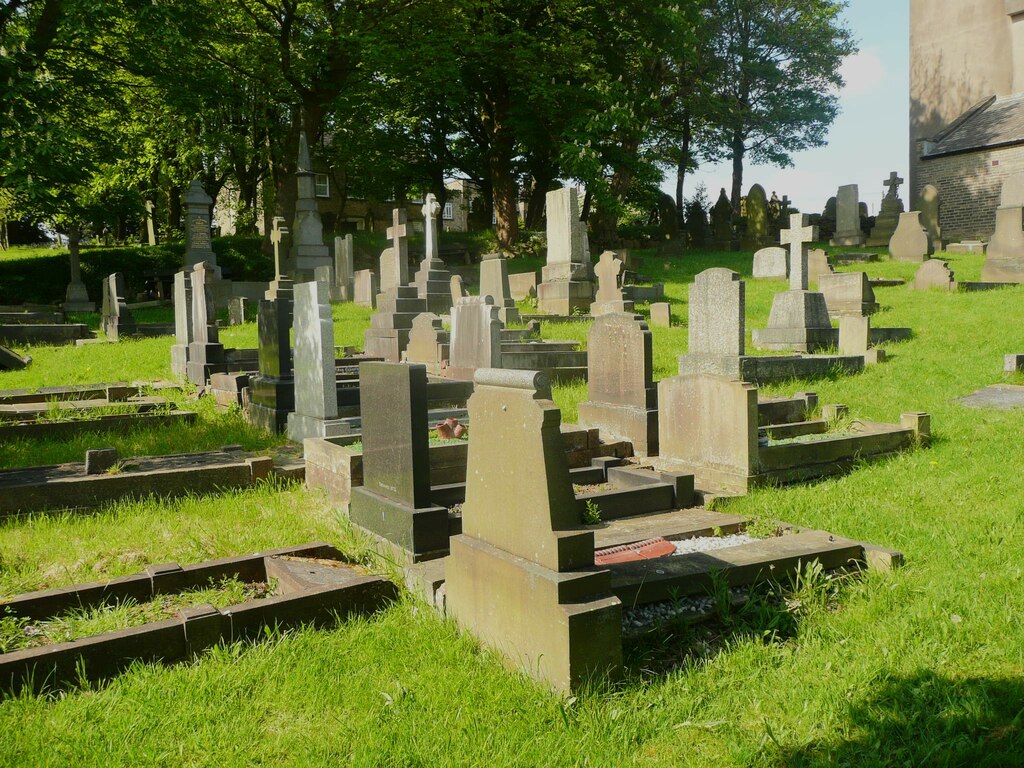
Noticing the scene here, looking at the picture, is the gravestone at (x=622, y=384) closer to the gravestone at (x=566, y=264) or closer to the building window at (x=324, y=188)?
the gravestone at (x=566, y=264)

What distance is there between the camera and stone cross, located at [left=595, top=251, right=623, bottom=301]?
1606cm

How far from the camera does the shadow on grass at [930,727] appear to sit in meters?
2.80

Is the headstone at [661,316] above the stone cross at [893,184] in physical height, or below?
below

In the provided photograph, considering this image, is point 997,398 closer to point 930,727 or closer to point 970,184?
point 930,727

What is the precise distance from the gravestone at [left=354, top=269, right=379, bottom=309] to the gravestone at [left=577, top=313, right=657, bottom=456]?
503 inches

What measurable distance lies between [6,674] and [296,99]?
27.0 meters

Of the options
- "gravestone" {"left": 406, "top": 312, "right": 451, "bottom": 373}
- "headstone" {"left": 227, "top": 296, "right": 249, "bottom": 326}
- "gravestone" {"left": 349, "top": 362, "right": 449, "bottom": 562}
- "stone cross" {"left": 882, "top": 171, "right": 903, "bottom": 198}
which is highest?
"stone cross" {"left": 882, "top": 171, "right": 903, "bottom": 198}

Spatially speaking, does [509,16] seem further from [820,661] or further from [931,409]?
[820,661]

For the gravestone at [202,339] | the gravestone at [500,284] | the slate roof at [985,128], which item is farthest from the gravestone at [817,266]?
the slate roof at [985,128]

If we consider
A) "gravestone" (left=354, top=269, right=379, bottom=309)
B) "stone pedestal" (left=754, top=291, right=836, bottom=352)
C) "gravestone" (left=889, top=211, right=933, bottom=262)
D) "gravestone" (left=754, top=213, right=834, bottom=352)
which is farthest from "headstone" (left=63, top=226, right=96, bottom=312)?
"gravestone" (left=889, top=211, right=933, bottom=262)

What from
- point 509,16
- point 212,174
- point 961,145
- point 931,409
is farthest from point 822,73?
point 931,409

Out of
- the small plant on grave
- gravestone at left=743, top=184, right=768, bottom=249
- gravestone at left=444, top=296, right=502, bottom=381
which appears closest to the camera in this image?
the small plant on grave

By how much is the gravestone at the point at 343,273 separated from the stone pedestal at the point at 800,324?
12.9 m

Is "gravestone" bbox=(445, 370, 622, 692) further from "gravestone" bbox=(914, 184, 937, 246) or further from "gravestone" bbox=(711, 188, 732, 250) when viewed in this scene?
"gravestone" bbox=(711, 188, 732, 250)
